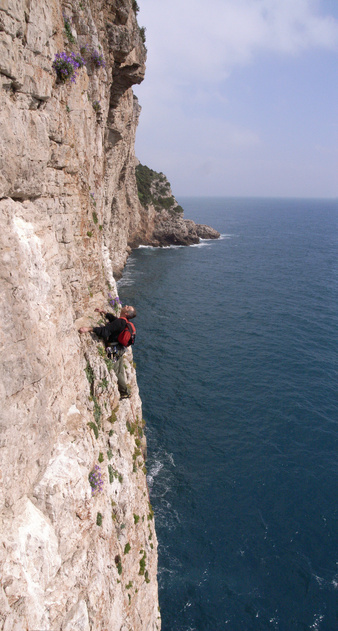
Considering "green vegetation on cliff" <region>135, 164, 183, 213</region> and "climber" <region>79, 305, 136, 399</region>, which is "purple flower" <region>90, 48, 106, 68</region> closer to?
"climber" <region>79, 305, 136, 399</region>

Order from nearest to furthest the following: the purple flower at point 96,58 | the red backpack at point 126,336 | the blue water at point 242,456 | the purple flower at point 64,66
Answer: the purple flower at point 64,66, the red backpack at point 126,336, the purple flower at point 96,58, the blue water at point 242,456

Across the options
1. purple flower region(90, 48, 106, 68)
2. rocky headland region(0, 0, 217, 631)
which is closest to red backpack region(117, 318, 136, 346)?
rocky headland region(0, 0, 217, 631)

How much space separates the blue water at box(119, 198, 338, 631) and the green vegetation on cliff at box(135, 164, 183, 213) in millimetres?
41393

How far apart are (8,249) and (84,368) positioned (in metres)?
4.34

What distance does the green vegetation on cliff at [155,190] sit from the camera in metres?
84.0

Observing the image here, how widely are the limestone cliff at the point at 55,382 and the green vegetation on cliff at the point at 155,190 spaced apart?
74073 mm

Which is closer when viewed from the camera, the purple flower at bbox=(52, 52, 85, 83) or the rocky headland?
the rocky headland

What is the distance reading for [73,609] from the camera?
A: 23.7 feet

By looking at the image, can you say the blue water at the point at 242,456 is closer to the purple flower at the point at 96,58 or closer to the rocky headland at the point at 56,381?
the rocky headland at the point at 56,381

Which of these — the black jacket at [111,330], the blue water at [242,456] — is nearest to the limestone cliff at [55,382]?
the black jacket at [111,330]

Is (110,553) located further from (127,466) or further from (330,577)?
(330,577)

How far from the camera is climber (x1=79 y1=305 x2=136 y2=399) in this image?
10.7 meters

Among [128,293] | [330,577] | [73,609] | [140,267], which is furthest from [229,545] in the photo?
[140,267]

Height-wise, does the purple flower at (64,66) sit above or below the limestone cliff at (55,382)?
above
